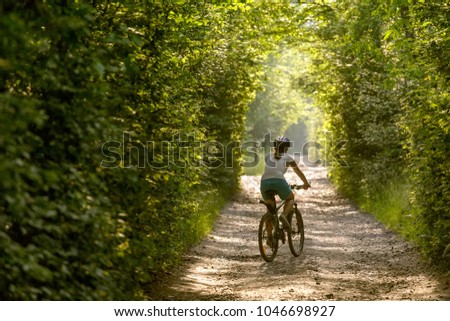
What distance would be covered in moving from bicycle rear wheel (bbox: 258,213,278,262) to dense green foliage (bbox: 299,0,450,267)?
2.42 metres

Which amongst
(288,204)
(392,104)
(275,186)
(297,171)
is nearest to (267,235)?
(288,204)

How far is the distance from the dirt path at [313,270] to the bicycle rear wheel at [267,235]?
9.7 inches

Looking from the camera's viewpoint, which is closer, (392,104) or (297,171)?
(297,171)

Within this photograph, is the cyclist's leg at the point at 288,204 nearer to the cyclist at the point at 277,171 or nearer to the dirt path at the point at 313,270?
the cyclist at the point at 277,171

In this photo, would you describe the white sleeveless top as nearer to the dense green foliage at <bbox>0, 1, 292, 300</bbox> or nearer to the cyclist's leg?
the cyclist's leg

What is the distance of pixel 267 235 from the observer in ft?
40.1

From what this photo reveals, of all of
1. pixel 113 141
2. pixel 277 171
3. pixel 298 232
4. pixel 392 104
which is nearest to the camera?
pixel 113 141

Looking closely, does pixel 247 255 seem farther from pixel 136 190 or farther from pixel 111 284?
pixel 111 284

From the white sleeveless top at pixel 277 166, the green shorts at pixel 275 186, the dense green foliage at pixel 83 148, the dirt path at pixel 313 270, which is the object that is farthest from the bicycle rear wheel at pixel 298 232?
the dense green foliage at pixel 83 148

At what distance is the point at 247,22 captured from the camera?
24.4 metres

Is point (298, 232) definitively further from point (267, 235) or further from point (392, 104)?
point (392, 104)

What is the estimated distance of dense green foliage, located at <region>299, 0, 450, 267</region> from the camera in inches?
414

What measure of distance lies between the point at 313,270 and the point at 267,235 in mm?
1125

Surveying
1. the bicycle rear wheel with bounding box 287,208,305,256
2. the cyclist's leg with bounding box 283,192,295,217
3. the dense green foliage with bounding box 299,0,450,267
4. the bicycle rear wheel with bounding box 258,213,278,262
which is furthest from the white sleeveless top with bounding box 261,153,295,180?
the dense green foliage with bounding box 299,0,450,267
